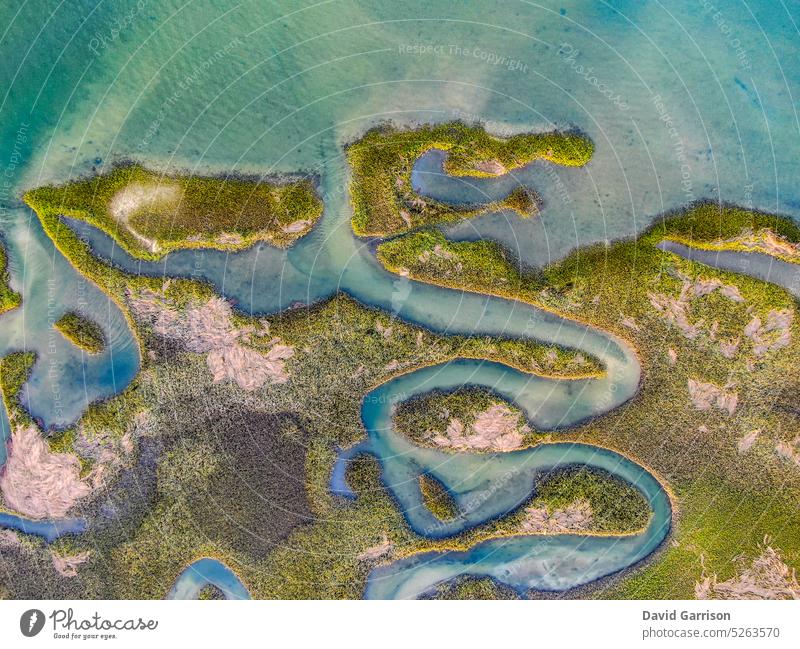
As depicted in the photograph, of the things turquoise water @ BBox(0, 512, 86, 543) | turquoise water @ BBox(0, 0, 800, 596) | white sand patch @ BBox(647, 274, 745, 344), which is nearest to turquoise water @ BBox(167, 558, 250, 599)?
turquoise water @ BBox(0, 512, 86, 543)

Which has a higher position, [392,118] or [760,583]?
[392,118]

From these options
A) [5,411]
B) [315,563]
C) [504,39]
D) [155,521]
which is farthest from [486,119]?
[5,411]

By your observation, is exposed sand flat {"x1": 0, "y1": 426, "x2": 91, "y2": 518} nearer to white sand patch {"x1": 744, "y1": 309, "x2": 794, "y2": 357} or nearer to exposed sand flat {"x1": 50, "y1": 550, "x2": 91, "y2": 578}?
exposed sand flat {"x1": 50, "y1": 550, "x2": 91, "y2": 578}

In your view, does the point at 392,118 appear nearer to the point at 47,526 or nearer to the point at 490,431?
the point at 490,431

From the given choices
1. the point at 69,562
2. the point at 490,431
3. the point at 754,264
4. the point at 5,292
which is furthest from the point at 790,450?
the point at 5,292

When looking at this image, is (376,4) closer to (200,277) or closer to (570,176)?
(570,176)

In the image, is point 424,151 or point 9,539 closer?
point 424,151
